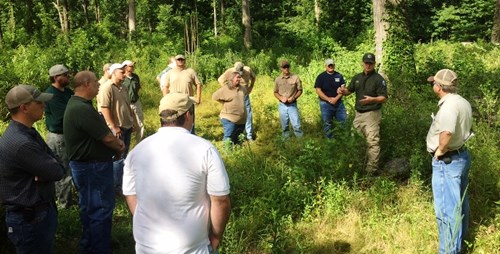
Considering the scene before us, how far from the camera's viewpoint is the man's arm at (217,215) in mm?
2572

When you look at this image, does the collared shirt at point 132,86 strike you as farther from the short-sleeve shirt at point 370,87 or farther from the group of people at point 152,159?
the short-sleeve shirt at point 370,87

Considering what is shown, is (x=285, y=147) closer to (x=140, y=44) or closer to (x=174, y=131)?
(x=174, y=131)

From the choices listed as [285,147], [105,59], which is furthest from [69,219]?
[105,59]

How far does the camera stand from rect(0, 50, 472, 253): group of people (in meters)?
2.53

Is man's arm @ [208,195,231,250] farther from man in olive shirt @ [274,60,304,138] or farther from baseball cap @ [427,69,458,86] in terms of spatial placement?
man in olive shirt @ [274,60,304,138]

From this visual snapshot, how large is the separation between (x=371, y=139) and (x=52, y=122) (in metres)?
4.46

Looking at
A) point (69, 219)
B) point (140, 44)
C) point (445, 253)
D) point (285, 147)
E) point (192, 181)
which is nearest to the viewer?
point (192, 181)

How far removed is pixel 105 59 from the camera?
52.8 feet

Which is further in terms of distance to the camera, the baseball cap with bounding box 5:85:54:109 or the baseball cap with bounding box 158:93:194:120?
the baseball cap with bounding box 5:85:54:109

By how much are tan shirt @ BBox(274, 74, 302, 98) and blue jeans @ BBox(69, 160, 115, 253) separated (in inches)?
187

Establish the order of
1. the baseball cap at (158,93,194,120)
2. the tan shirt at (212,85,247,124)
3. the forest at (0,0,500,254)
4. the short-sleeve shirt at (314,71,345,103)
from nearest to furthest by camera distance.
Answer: the baseball cap at (158,93,194,120) → the forest at (0,0,500,254) → the tan shirt at (212,85,247,124) → the short-sleeve shirt at (314,71,345,103)

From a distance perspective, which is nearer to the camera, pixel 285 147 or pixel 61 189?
pixel 61 189

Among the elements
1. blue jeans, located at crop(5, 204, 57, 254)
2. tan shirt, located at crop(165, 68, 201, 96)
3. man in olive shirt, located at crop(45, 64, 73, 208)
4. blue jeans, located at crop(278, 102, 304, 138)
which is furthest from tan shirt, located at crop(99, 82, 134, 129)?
blue jeans, located at crop(278, 102, 304, 138)

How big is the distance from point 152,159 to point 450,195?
3.07 m
